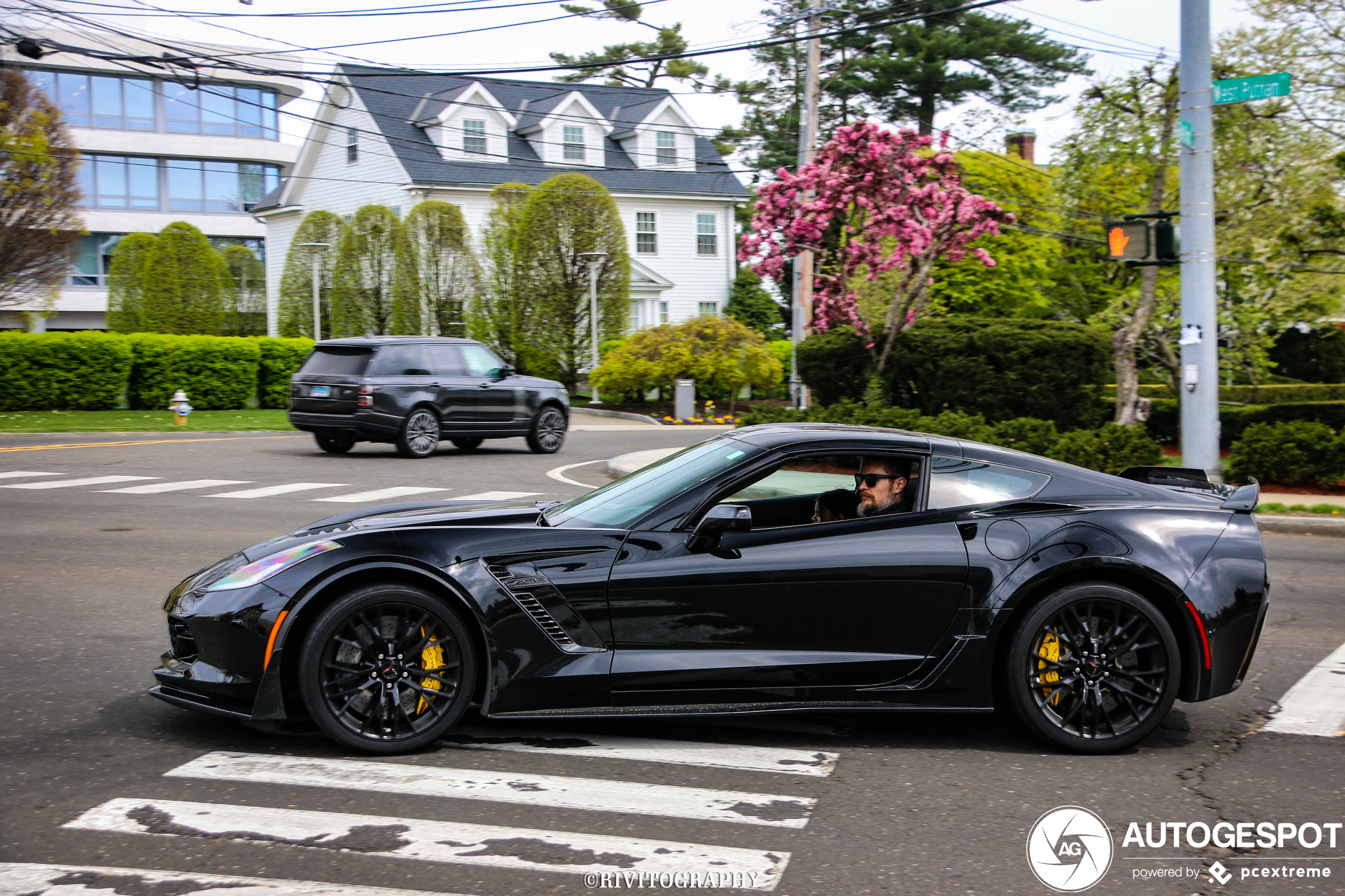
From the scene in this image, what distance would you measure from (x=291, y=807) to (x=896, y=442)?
2.90 metres

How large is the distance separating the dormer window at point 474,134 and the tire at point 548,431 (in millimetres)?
23820

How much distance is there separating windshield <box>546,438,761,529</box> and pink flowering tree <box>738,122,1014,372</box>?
14.1 meters

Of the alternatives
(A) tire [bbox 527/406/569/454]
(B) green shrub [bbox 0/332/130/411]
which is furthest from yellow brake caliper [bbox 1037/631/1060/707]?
(B) green shrub [bbox 0/332/130/411]

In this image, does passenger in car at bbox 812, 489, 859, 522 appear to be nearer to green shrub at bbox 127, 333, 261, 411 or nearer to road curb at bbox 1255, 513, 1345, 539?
road curb at bbox 1255, 513, 1345, 539

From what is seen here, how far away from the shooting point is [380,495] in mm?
13883

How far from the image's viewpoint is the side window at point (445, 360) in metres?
18.9

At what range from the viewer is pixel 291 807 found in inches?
160

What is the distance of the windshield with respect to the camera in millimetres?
4945

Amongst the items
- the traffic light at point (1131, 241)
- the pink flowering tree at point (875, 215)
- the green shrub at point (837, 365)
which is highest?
the pink flowering tree at point (875, 215)

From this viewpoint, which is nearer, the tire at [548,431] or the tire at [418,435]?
the tire at [418,435]

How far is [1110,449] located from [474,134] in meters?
32.1

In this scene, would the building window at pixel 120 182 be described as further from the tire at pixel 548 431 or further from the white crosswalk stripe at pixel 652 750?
the white crosswalk stripe at pixel 652 750

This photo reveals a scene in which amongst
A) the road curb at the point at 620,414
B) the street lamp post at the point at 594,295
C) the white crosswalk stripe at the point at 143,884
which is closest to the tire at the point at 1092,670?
the white crosswalk stripe at the point at 143,884

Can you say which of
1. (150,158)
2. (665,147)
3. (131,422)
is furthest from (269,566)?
(150,158)
